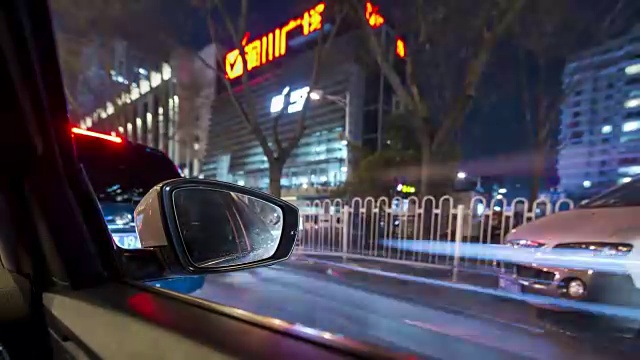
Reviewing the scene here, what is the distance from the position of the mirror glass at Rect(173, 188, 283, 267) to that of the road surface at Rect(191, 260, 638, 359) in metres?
0.85

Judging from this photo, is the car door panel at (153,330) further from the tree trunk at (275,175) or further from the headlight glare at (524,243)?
the tree trunk at (275,175)

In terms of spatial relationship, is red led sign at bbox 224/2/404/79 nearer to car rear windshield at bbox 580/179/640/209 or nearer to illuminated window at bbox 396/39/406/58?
illuminated window at bbox 396/39/406/58

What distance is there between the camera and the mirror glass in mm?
1681

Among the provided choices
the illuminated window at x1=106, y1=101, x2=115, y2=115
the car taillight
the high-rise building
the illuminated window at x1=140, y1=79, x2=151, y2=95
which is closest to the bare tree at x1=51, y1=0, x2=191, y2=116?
the illuminated window at x1=106, y1=101, x2=115, y2=115

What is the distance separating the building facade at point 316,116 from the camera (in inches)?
696

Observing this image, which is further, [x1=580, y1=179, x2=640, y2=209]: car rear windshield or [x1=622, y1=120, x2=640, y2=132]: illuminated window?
[x1=622, y1=120, x2=640, y2=132]: illuminated window

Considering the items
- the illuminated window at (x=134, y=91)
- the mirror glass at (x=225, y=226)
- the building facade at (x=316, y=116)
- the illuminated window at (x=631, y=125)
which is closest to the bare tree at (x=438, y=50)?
the building facade at (x=316, y=116)

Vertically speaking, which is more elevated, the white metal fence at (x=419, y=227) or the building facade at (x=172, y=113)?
the building facade at (x=172, y=113)

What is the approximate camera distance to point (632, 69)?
450 inches

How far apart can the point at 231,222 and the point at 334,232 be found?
416 inches

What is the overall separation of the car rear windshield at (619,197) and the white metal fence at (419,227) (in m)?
1.80

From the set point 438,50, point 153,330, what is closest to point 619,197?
point 153,330

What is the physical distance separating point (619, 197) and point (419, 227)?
577cm

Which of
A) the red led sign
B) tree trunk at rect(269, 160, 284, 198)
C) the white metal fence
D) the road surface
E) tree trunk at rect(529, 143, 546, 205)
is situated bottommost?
the road surface
